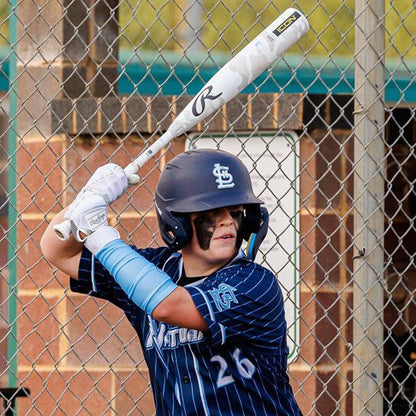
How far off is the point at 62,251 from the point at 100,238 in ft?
1.18

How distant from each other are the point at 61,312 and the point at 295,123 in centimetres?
122

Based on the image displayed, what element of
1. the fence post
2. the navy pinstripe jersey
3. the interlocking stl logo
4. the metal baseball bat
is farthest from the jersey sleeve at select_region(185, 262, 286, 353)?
the fence post

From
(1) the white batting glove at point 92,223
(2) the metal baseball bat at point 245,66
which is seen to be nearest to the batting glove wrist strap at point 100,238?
Result: (1) the white batting glove at point 92,223

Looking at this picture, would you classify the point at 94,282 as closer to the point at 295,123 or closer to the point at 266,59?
the point at 266,59

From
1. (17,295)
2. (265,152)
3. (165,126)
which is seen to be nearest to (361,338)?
(265,152)

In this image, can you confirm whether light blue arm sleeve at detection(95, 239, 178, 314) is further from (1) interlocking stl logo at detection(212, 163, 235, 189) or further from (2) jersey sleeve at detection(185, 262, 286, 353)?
(1) interlocking stl logo at detection(212, 163, 235, 189)

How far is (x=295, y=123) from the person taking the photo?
4074mm

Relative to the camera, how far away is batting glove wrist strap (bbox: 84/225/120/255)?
2.57 metres

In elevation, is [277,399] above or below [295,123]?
below

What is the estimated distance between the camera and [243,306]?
2584 millimetres

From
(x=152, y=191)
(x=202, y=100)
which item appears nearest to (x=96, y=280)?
(x=202, y=100)

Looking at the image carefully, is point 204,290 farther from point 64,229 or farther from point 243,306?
point 64,229

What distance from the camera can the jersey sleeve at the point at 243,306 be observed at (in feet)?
8.32

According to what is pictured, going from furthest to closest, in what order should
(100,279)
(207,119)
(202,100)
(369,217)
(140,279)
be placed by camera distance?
(207,119)
(369,217)
(202,100)
(100,279)
(140,279)
